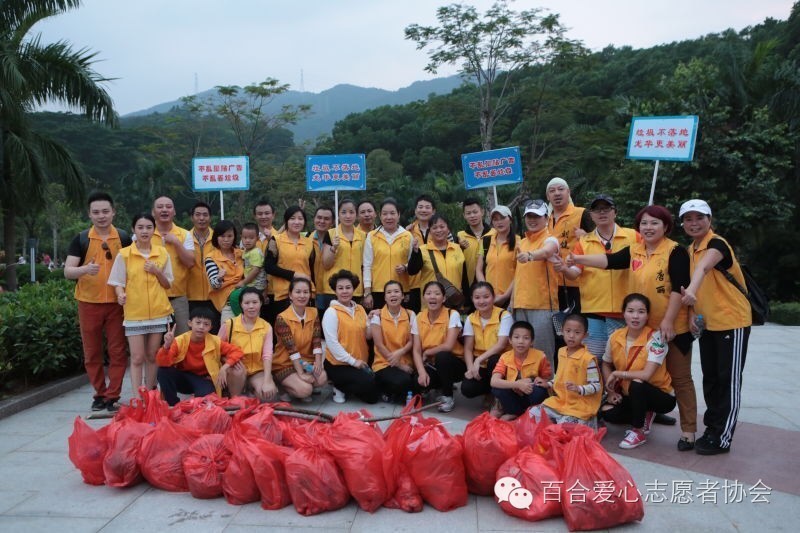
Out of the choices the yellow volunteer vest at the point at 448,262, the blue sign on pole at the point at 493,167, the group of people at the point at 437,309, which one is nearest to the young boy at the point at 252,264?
the group of people at the point at 437,309

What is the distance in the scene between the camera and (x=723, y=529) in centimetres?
298

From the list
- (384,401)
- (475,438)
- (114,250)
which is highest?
(114,250)

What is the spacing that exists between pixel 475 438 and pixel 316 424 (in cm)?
88

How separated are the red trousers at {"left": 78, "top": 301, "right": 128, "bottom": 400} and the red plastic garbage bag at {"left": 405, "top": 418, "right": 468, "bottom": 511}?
299 centimetres

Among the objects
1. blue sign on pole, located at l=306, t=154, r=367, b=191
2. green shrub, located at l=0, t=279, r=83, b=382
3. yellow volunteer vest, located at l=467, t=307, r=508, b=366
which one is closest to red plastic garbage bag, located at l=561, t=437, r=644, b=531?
yellow volunteer vest, located at l=467, t=307, r=508, b=366

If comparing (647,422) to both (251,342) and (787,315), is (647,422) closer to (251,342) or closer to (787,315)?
(251,342)

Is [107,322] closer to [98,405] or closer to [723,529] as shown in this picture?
[98,405]

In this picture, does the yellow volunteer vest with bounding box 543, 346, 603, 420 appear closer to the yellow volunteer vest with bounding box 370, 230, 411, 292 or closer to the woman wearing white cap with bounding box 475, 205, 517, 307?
the woman wearing white cap with bounding box 475, 205, 517, 307

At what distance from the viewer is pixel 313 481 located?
314cm

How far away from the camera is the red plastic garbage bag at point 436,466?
3.14 m

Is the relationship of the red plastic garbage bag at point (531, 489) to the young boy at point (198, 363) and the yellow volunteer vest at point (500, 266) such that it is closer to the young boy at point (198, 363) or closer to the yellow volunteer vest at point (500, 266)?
the yellow volunteer vest at point (500, 266)

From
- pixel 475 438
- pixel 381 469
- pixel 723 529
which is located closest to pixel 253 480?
pixel 381 469

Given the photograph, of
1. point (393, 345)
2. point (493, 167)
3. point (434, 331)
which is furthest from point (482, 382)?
point (493, 167)

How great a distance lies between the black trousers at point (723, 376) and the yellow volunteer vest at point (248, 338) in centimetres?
318
